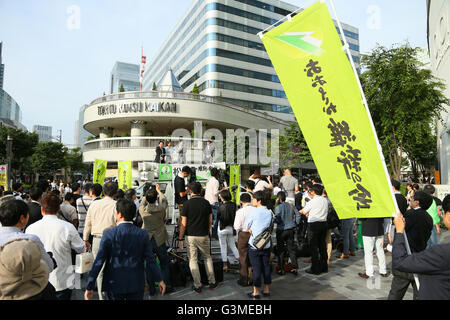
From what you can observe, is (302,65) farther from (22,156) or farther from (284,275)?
(22,156)

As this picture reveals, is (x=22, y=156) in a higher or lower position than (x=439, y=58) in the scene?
lower

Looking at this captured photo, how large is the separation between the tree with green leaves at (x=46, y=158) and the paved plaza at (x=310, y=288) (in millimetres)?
→ 40202

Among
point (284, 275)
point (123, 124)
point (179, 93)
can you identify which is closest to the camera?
point (284, 275)

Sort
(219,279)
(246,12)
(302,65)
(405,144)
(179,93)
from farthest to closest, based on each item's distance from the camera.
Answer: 1. (246,12)
2. (179,93)
3. (405,144)
4. (219,279)
5. (302,65)

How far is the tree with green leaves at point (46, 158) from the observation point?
3797 centimetres

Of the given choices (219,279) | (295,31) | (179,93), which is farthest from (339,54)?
(179,93)

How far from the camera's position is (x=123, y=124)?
30.9m

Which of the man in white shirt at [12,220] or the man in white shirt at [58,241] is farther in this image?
the man in white shirt at [58,241]

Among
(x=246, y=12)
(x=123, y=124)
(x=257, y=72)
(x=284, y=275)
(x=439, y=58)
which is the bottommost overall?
(x=284, y=275)

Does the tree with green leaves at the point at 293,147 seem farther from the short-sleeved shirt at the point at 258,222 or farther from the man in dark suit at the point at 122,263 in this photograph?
the man in dark suit at the point at 122,263

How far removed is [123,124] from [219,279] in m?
29.0

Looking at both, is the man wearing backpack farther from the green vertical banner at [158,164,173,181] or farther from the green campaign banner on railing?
the green vertical banner at [158,164,173,181]

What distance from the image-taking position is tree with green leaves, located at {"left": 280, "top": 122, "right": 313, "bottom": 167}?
27.5m

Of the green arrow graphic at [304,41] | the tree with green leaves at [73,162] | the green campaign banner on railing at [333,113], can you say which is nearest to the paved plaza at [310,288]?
the green campaign banner on railing at [333,113]
